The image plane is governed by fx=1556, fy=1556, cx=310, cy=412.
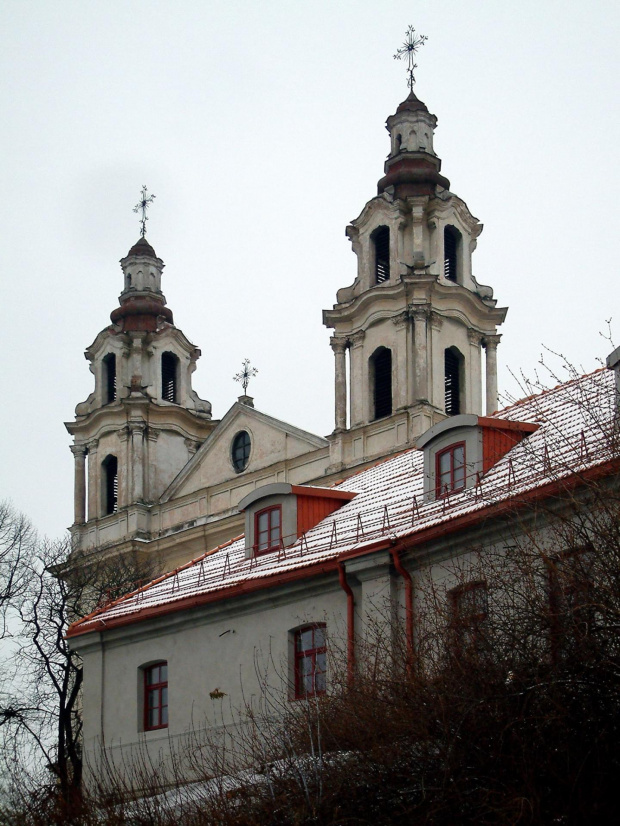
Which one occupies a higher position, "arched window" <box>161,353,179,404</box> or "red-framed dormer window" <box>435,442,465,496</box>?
"arched window" <box>161,353,179,404</box>

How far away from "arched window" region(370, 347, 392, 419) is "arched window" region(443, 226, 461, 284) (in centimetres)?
371

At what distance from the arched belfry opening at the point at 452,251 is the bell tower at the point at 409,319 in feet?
0.11

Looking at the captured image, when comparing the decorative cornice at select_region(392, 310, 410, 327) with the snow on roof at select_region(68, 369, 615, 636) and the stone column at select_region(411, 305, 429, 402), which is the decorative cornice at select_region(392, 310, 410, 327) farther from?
the snow on roof at select_region(68, 369, 615, 636)

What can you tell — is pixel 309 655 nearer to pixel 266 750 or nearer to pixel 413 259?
pixel 266 750

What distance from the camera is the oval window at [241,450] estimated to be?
52.1 m

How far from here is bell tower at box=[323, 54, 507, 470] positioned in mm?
47219

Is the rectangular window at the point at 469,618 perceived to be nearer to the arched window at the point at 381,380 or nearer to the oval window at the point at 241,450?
the arched window at the point at 381,380

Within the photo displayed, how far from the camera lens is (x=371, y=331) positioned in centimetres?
4878

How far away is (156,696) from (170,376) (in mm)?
34191

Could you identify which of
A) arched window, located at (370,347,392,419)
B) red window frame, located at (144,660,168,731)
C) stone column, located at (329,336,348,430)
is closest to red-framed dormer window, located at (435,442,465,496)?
red window frame, located at (144,660,168,731)

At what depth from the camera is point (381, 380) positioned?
160 ft

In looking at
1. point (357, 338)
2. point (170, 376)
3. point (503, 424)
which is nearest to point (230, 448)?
point (357, 338)

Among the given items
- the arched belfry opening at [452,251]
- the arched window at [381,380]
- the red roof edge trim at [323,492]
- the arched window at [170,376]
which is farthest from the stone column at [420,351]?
the red roof edge trim at [323,492]

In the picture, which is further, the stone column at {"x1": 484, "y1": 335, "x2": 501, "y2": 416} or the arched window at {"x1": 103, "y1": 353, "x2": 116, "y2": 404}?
the arched window at {"x1": 103, "y1": 353, "x2": 116, "y2": 404}
